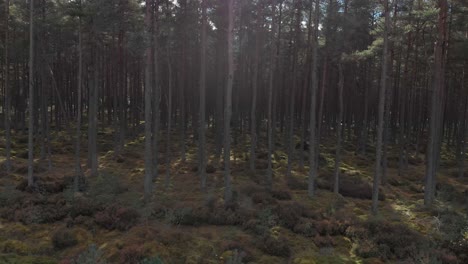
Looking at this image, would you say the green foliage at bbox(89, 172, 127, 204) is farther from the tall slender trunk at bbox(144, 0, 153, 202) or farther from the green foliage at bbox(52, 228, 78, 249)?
the green foliage at bbox(52, 228, 78, 249)

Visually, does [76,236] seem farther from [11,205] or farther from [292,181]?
[292,181]

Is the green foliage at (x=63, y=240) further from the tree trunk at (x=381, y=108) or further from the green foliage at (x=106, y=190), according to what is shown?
the tree trunk at (x=381, y=108)

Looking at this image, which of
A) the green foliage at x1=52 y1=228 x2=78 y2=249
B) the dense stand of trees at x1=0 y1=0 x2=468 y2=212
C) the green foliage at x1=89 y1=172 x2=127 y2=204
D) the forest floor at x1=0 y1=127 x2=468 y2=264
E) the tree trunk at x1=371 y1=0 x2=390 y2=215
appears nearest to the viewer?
the forest floor at x1=0 y1=127 x2=468 y2=264

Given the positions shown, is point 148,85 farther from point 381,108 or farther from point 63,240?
point 381,108

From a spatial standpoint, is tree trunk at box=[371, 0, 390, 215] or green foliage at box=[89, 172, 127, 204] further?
green foliage at box=[89, 172, 127, 204]

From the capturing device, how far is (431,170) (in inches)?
882

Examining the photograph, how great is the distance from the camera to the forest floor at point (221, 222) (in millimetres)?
13375

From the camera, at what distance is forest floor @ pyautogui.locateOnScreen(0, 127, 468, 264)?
13.4m

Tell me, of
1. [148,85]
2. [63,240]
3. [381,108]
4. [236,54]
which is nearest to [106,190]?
[148,85]

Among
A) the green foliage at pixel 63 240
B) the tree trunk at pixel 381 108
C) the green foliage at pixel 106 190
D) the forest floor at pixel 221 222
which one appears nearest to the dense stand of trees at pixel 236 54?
the tree trunk at pixel 381 108

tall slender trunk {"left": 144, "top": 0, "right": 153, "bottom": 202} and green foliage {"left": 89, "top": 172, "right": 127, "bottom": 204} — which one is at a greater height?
tall slender trunk {"left": 144, "top": 0, "right": 153, "bottom": 202}

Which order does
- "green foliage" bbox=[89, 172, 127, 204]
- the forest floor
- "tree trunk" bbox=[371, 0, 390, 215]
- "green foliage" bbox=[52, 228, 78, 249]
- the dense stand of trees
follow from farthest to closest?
1. the dense stand of trees
2. "green foliage" bbox=[89, 172, 127, 204]
3. "tree trunk" bbox=[371, 0, 390, 215]
4. "green foliage" bbox=[52, 228, 78, 249]
5. the forest floor

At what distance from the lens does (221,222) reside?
17.1 m

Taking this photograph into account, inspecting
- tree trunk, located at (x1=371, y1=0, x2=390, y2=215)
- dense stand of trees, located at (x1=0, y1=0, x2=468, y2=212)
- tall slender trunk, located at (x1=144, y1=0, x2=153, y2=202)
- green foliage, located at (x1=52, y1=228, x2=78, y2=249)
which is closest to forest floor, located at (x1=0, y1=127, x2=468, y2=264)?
green foliage, located at (x1=52, y1=228, x2=78, y2=249)
